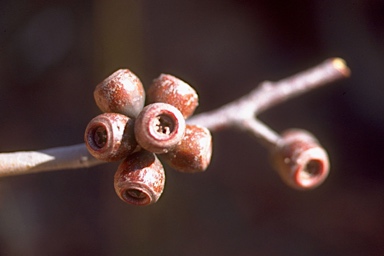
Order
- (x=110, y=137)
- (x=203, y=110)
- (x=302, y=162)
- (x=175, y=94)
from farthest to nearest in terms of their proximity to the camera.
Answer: (x=203, y=110) < (x=302, y=162) < (x=175, y=94) < (x=110, y=137)

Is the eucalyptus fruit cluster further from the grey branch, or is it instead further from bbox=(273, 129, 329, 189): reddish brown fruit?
bbox=(273, 129, 329, 189): reddish brown fruit

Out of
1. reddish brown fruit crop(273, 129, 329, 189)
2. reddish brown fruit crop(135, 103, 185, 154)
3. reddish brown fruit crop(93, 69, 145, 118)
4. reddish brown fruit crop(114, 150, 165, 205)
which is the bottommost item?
reddish brown fruit crop(114, 150, 165, 205)

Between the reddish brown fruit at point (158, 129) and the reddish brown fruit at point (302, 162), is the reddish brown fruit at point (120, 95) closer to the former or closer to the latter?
the reddish brown fruit at point (158, 129)

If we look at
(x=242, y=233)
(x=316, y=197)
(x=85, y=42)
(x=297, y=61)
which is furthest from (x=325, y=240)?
(x=85, y=42)

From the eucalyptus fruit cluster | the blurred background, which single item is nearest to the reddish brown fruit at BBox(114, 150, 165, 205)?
the eucalyptus fruit cluster

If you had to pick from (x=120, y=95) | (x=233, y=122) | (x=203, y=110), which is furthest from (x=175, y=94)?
(x=203, y=110)

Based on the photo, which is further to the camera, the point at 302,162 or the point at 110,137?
the point at 302,162

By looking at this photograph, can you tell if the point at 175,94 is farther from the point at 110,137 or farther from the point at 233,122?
the point at 233,122
